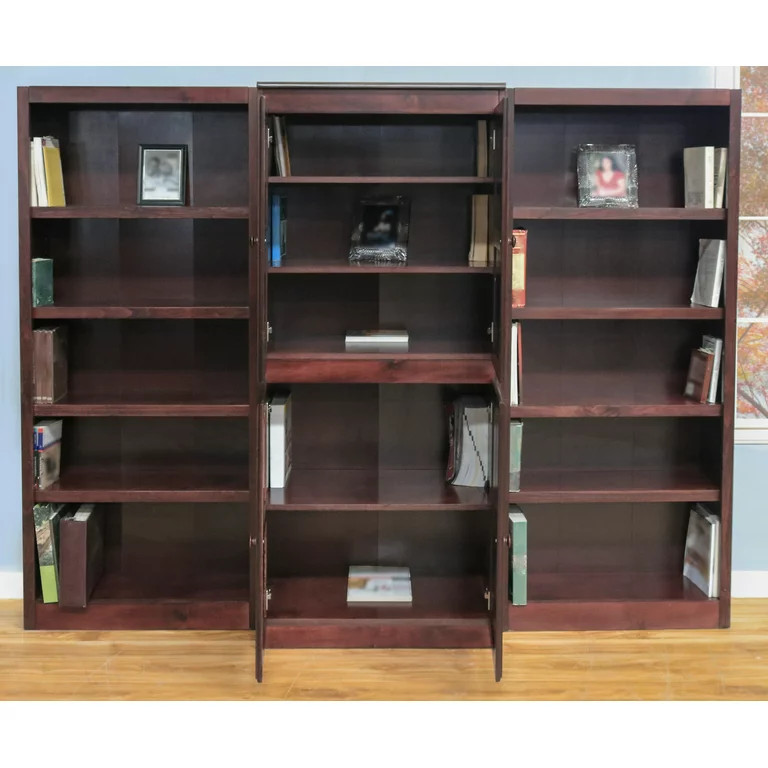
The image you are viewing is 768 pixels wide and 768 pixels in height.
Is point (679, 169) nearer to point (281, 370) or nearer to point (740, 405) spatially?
point (740, 405)

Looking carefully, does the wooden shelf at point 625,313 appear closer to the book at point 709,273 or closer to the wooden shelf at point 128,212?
the book at point 709,273

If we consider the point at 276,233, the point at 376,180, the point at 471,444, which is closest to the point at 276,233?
the point at 276,233

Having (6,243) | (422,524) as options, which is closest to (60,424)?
(6,243)

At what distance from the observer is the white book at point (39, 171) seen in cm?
388

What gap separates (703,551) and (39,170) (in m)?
2.92

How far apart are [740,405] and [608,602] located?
1031mm

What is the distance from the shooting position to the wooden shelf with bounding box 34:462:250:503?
13.1ft

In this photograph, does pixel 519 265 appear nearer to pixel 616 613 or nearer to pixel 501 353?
pixel 501 353

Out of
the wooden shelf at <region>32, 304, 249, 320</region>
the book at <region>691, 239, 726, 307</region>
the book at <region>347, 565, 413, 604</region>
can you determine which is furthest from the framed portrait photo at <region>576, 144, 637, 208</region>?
the book at <region>347, 565, 413, 604</region>

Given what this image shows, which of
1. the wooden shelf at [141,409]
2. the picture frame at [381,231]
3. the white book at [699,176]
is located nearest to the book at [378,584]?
the wooden shelf at [141,409]

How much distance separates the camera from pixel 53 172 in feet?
13.0

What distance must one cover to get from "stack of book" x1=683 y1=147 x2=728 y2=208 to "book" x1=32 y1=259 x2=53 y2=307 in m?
2.46

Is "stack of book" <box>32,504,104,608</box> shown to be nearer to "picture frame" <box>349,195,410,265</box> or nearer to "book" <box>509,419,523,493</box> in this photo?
"picture frame" <box>349,195,410,265</box>

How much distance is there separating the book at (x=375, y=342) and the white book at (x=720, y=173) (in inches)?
50.0
